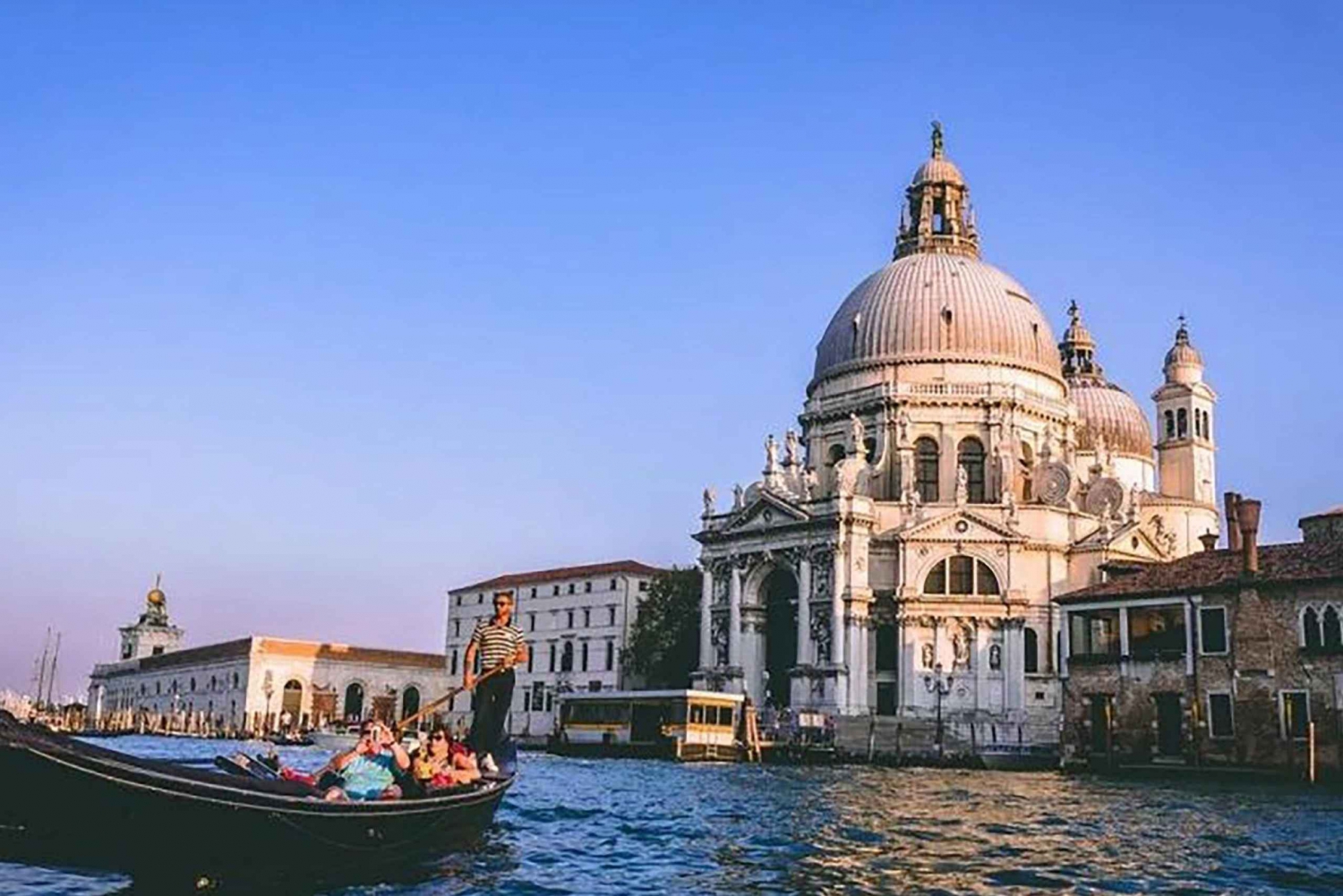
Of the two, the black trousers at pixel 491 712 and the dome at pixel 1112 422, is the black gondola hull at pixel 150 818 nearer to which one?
the black trousers at pixel 491 712

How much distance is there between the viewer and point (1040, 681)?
182ft

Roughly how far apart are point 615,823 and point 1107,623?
23.7m

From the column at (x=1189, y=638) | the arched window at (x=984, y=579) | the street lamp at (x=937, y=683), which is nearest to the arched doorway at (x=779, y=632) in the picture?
the street lamp at (x=937, y=683)

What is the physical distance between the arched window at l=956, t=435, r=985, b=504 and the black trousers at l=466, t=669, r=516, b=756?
4442 cm

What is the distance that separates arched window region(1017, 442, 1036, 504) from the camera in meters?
60.8

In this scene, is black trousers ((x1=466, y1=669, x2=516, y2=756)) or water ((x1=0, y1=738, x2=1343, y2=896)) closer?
water ((x1=0, y1=738, x2=1343, y2=896))

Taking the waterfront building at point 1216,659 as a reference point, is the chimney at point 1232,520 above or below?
Result: above

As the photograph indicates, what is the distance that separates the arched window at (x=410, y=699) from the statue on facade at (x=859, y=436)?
4109cm

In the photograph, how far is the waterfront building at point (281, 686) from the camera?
3401 inches

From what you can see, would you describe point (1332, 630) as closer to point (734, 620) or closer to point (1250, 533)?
point (1250, 533)

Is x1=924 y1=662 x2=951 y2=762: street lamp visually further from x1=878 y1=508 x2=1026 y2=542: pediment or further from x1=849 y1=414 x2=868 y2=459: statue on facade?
x1=849 y1=414 x2=868 y2=459: statue on facade

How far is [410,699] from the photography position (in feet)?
300

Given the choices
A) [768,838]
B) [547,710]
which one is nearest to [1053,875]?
[768,838]

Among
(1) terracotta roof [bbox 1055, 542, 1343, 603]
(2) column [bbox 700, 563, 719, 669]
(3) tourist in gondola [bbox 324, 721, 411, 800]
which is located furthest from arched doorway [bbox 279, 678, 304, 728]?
(3) tourist in gondola [bbox 324, 721, 411, 800]
